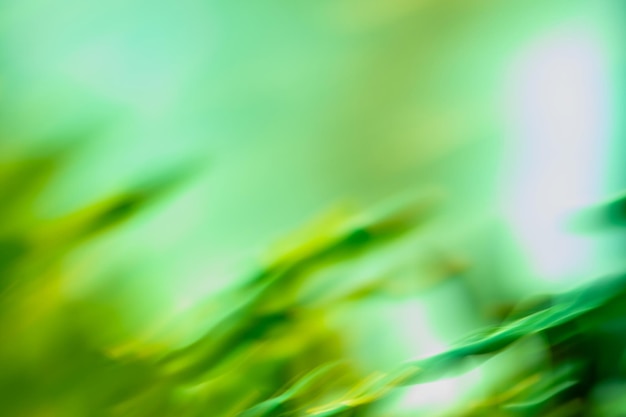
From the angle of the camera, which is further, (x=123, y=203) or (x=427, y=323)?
(x=427, y=323)

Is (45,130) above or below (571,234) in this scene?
above

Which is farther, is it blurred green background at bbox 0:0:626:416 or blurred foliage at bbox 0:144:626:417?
blurred green background at bbox 0:0:626:416

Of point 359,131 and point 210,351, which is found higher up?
point 359,131

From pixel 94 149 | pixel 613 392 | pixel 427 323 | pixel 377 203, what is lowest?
pixel 613 392

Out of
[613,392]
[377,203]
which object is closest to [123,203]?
[377,203]

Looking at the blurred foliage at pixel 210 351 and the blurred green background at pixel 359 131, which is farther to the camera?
the blurred green background at pixel 359 131

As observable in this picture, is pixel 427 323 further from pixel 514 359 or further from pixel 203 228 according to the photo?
pixel 203 228

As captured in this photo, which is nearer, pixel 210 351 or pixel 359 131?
pixel 210 351
